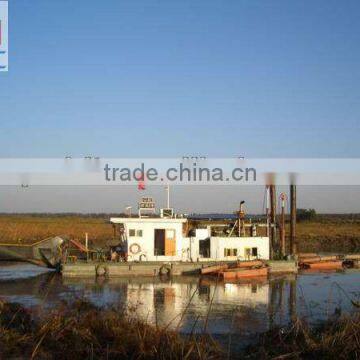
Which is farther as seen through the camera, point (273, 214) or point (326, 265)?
point (326, 265)

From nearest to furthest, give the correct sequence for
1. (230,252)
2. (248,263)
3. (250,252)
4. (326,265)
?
(248,263) < (230,252) < (250,252) < (326,265)

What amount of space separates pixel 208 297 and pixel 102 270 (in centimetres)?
703

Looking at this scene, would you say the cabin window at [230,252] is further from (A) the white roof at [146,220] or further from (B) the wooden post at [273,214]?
(B) the wooden post at [273,214]

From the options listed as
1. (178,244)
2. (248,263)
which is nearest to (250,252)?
(248,263)

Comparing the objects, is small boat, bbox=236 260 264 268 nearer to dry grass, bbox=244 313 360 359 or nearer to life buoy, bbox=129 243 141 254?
life buoy, bbox=129 243 141 254

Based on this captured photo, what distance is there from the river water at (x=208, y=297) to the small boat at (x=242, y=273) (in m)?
0.75

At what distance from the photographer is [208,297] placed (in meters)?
21.5

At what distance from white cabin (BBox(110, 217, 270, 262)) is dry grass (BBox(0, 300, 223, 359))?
1575 cm

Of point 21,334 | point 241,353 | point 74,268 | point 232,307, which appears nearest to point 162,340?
point 241,353

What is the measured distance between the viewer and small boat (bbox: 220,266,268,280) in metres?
26.0

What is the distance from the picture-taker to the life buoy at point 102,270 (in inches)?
1036

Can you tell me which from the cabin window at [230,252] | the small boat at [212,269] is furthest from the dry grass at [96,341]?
the cabin window at [230,252]

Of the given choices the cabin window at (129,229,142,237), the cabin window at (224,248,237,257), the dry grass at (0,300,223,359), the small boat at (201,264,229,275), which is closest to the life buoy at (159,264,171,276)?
the small boat at (201,264,229,275)

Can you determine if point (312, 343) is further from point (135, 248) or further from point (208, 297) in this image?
point (135, 248)
